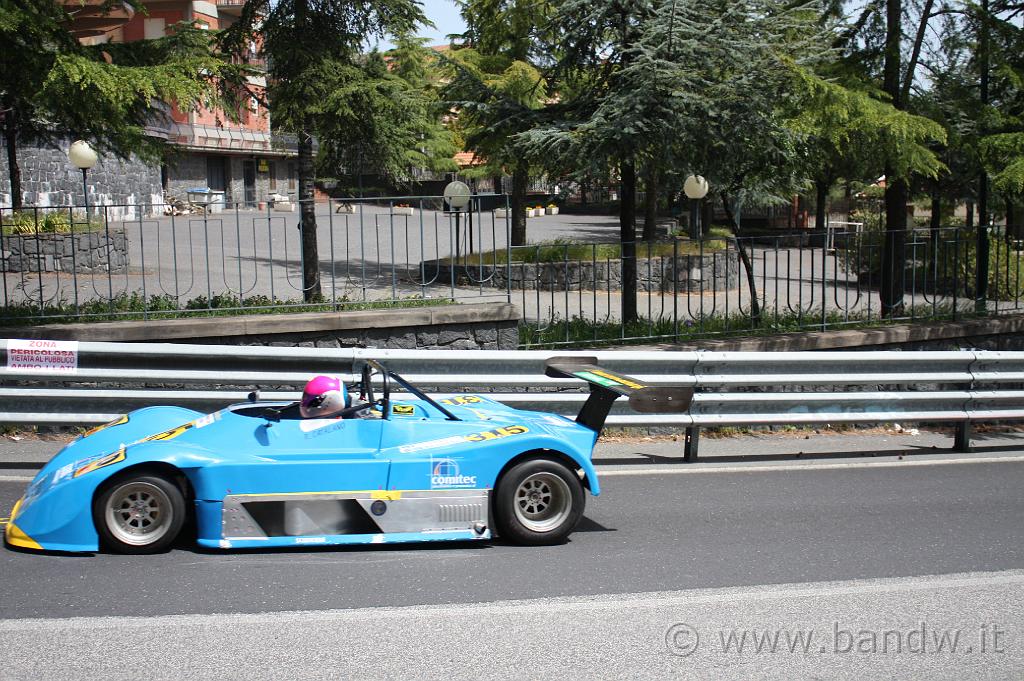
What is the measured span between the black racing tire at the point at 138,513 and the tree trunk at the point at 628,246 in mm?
6845

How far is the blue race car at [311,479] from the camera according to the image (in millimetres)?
5598

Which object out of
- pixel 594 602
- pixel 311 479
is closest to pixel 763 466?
pixel 594 602

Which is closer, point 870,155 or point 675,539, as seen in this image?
point 675,539

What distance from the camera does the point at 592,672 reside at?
4.44 m

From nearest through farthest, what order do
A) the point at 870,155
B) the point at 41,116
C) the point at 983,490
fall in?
the point at 983,490 < the point at 41,116 < the point at 870,155

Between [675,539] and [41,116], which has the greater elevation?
[41,116]

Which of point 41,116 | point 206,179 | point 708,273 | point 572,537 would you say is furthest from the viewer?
point 206,179

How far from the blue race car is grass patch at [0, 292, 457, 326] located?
155 inches

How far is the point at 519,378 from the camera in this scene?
8.66 meters

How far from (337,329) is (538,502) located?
4.28m

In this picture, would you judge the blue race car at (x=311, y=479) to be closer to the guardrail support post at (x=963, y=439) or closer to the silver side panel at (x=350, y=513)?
the silver side panel at (x=350, y=513)

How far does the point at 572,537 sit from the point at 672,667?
6.52 feet

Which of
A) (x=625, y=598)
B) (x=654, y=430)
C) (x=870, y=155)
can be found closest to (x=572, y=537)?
(x=625, y=598)

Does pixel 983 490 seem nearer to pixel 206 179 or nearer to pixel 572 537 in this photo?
pixel 572 537
